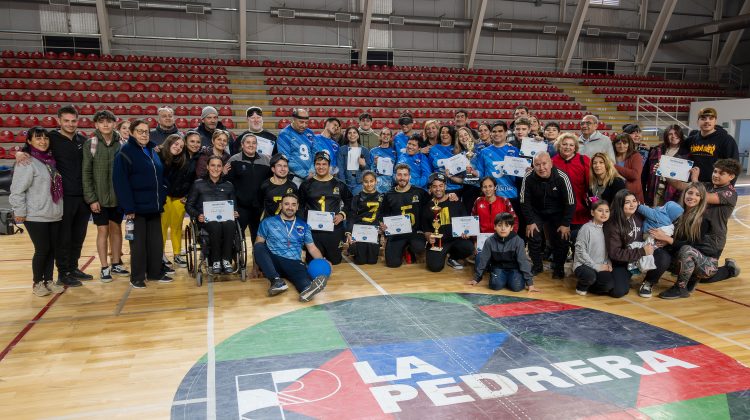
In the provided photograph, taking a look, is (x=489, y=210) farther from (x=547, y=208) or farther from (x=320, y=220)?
(x=320, y=220)

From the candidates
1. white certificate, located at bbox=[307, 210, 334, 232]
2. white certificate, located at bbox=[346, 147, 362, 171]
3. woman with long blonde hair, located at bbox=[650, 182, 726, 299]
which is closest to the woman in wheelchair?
white certificate, located at bbox=[307, 210, 334, 232]

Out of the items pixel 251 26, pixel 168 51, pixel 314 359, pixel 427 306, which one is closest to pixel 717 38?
pixel 251 26

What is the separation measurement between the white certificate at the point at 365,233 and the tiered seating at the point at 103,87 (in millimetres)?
8542

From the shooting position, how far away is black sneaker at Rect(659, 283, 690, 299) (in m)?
4.50

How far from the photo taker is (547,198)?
507cm

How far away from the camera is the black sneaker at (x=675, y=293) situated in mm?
4504

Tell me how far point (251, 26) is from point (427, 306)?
49.8 feet

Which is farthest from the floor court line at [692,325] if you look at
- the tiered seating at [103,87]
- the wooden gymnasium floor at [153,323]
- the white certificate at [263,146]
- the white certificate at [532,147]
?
the tiered seating at [103,87]

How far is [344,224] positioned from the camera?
228 inches

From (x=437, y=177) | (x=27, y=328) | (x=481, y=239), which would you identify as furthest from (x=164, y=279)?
(x=481, y=239)

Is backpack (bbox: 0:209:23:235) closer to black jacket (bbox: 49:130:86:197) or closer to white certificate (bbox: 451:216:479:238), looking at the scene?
black jacket (bbox: 49:130:86:197)

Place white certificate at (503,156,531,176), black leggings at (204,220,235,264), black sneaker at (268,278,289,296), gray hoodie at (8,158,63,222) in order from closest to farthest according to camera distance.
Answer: gray hoodie at (8,158,63,222) → black sneaker at (268,278,289,296) → black leggings at (204,220,235,264) → white certificate at (503,156,531,176)

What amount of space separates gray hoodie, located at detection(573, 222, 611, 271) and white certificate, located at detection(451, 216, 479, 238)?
109cm

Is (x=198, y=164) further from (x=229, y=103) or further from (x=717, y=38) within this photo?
(x=717, y=38)
